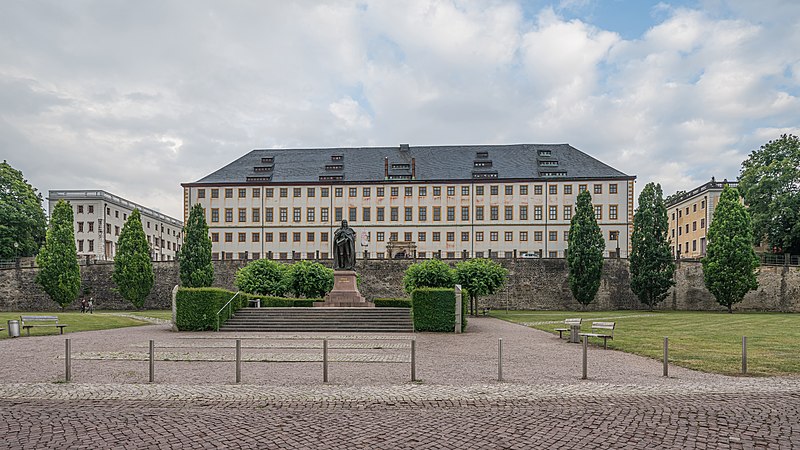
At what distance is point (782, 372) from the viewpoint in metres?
12.6

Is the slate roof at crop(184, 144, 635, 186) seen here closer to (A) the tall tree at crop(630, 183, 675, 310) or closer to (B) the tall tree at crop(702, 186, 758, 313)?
(A) the tall tree at crop(630, 183, 675, 310)

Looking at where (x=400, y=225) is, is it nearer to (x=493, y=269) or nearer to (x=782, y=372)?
(x=493, y=269)

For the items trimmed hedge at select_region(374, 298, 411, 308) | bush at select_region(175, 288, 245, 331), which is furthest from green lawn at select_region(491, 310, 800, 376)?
bush at select_region(175, 288, 245, 331)

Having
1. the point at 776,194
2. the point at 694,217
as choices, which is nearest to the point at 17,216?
the point at 776,194

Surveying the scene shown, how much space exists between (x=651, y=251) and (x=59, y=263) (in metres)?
45.3

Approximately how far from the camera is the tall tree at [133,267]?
50562mm

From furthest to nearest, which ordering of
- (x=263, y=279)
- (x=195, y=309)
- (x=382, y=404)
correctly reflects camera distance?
(x=263, y=279)
(x=195, y=309)
(x=382, y=404)

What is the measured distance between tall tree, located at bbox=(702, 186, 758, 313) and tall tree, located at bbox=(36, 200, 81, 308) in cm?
4823

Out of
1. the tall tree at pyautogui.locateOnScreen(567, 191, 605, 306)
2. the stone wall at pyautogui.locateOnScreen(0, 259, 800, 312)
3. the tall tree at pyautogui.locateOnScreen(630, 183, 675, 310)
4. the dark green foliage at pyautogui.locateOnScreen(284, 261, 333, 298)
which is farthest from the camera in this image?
the stone wall at pyautogui.locateOnScreen(0, 259, 800, 312)

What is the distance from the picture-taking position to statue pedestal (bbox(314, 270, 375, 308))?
100.0 feet

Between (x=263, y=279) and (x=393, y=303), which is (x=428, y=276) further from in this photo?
(x=263, y=279)

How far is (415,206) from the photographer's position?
67.0m

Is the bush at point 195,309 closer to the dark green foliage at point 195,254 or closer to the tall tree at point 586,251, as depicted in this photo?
the dark green foliage at point 195,254

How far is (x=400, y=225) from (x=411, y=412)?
58.2 metres
